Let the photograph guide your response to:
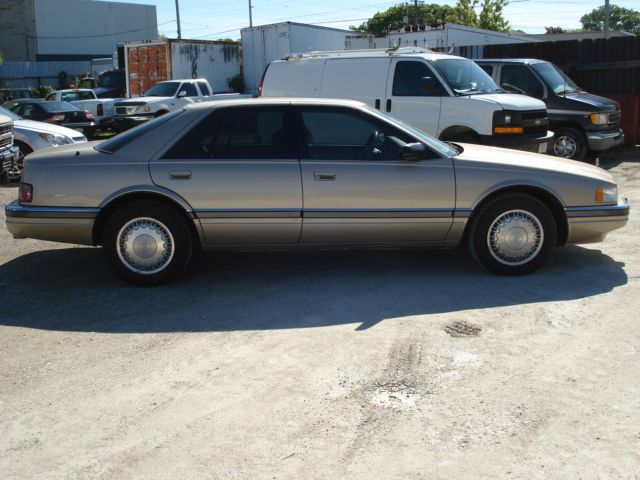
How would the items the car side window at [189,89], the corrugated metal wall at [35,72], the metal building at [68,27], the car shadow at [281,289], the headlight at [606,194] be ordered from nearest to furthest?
the car shadow at [281,289] → the headlight at [606,194] → the car side window at [189,89] → the corrugated metal wall at [35,72] → the metal building at [68,27]

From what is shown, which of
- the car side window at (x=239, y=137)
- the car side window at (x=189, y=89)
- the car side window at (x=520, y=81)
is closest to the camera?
the car side window at (x=239, y=137)

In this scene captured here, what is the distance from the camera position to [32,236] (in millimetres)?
6172

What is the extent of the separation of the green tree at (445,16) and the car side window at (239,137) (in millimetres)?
40905

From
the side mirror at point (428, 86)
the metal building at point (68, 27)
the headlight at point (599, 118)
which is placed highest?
the metal building at point (68, 27)

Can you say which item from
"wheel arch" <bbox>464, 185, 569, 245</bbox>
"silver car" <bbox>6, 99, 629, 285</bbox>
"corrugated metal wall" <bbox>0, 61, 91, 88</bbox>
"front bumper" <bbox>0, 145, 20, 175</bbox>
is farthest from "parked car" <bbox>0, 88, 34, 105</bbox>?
"wheel arch" <bbox>464, 185, 569, 245</bbox>

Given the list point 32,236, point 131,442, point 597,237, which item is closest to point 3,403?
point 131,442

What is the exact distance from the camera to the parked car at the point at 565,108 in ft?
44.2

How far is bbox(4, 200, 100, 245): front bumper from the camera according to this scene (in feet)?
19.9


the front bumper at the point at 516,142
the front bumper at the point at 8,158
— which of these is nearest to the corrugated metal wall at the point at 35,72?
the front bumper at the point at 8,158

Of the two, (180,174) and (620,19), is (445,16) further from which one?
(180,174)

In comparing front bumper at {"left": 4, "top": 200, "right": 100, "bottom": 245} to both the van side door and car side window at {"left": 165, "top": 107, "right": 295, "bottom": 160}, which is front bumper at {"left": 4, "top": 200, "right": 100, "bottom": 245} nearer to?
car side window at {"left": 165, "top": 107, "right": 295, "bottom": 160}

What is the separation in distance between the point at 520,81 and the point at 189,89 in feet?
36.0

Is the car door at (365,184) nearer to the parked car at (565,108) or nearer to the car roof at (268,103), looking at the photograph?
the car roof at (268,103)

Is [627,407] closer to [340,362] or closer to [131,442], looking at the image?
[340,362]
